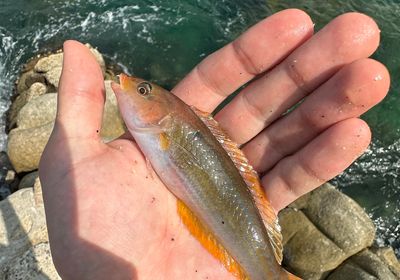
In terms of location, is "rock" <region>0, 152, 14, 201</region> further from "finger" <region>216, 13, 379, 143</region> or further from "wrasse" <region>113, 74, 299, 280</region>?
"finger" <region>216, 13, 379, 143</region>

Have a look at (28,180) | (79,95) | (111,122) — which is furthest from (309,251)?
(28,180)

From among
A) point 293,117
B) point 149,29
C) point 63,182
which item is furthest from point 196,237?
point 149,29

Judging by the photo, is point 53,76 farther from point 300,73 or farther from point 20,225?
point 300,73

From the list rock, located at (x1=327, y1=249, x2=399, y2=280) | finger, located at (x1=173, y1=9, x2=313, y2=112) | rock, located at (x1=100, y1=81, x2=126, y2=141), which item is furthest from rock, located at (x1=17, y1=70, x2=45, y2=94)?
rock, located at (x1=327, y1=249, x2=399, y2=280)

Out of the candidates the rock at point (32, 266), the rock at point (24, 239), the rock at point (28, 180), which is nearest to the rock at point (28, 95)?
the rock at point (28, 180)

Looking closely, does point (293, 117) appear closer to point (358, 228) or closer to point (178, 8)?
point (358, 228)

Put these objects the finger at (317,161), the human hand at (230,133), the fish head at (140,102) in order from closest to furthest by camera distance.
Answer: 1. the human hand at (230,133)
2. the fish head at (140,102)
3. the finger at (317,161)

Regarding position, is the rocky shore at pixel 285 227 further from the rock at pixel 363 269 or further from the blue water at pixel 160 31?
the blue water at pixel 160 31
